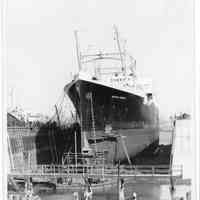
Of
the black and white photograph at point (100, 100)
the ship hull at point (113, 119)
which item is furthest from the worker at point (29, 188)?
the ship hull at point (113, 119)

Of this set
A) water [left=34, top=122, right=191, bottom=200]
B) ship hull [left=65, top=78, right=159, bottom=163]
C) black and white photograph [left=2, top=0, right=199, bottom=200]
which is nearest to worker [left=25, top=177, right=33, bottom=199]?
black and white photograph [left=2, top=0, right=199, bottom=200]

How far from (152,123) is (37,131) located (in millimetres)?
362

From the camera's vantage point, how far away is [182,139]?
3.92 ft

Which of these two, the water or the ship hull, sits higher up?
the ship hull

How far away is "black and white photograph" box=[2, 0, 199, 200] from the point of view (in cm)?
120

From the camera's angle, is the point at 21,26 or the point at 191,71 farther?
the point at 21,26

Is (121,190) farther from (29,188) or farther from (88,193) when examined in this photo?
(29,188)

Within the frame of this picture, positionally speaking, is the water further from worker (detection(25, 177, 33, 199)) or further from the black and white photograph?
worker (detection(25, 177, 33, 199))

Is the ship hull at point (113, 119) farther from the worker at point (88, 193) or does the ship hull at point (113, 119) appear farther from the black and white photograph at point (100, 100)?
the worker at point (88, 193)

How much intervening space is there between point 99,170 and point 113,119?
0.16 metres
